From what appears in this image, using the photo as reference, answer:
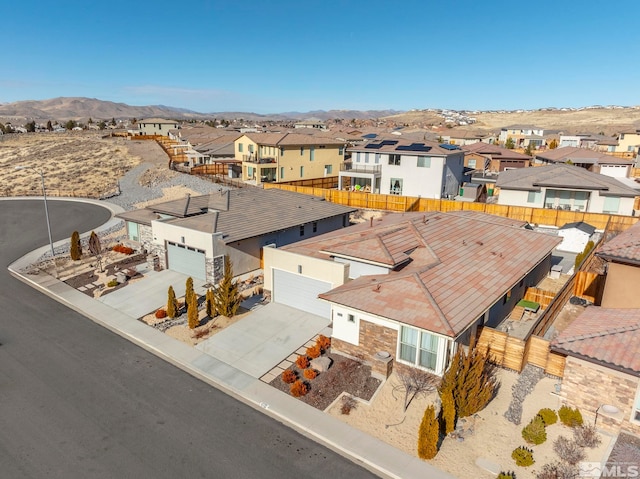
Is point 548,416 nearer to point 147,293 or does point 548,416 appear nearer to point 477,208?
point 147,293

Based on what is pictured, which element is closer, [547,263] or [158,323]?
[158,323]

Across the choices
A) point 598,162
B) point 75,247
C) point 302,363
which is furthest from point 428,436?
point 598,162

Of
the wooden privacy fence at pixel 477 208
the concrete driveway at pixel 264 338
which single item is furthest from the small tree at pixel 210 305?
the wooden privacy fence at pixel 477 208

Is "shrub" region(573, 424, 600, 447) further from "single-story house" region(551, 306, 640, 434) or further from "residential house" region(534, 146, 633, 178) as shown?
"residential house" region(534, 146, 633, 178)

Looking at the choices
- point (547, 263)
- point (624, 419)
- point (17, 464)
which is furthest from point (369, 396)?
point (547, 263)

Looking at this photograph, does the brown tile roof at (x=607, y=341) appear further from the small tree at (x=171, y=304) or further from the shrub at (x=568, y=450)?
the small tree at (x=171, y=304)

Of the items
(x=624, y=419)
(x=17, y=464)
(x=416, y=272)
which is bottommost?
(x=17, y=464)

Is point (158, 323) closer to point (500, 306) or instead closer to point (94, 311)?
point (94, 311)
